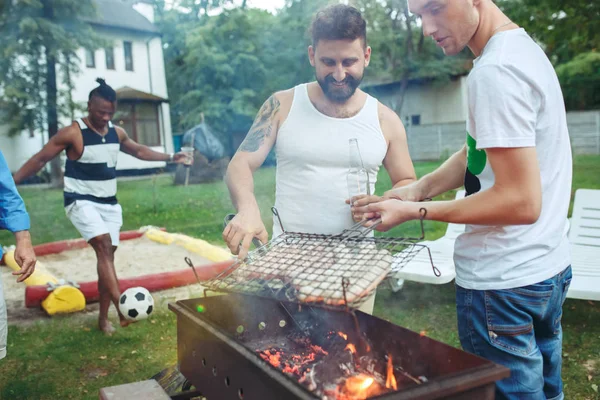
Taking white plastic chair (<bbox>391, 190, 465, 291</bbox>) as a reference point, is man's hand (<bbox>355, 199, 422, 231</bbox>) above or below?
above

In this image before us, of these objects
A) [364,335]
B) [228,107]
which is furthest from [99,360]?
[228,107]

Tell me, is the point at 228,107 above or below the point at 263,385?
above

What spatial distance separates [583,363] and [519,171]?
3.29 meters

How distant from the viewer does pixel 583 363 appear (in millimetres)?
4289

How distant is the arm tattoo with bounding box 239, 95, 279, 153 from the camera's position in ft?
10.2

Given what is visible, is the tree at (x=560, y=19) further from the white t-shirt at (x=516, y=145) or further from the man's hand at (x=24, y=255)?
the man's hand at (x=24, y=255)

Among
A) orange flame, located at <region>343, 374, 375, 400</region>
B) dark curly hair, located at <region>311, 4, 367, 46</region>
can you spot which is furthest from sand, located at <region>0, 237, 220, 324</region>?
orange flame, located at <region>343, 374, 375, 400</region>

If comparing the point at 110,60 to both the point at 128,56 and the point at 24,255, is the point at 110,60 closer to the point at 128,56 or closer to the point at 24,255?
the point at 128,56

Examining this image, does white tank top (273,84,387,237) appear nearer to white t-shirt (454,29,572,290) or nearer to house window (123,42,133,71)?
white t-shirt (454,29,572,290)

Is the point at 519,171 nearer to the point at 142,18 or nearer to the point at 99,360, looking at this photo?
the point at 99,360

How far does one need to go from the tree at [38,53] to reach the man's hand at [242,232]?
17188mm

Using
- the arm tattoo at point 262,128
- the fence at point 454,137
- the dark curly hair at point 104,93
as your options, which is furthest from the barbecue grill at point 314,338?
the fence at point 454,137

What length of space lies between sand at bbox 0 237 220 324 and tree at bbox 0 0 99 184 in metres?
11.4

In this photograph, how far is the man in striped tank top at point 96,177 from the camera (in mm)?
5203
